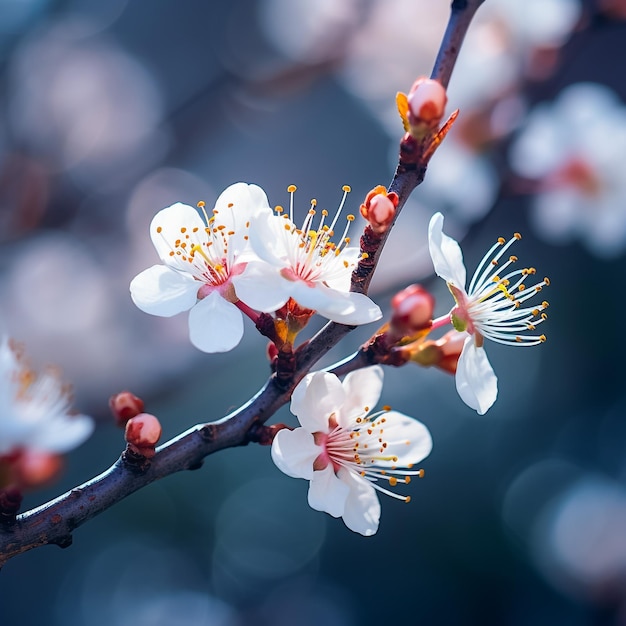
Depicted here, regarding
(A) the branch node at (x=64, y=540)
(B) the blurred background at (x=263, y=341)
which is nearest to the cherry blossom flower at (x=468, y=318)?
(A) the branch node at (x=64, y=540)

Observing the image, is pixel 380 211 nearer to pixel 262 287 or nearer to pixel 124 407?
pixel 262 287

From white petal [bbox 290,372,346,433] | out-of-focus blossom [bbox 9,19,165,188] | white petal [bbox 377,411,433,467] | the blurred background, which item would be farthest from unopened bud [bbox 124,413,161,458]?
out-of-focus blossom [bbox 9,19,165,188]

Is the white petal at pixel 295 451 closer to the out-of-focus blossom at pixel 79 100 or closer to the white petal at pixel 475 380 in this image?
the white petal at pixel 475 380

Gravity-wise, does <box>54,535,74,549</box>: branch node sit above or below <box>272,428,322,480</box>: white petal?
below

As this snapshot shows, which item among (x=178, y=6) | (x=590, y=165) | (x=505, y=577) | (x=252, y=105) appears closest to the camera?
(x=590, y=165)

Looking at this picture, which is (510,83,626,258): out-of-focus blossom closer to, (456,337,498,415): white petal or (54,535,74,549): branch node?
(456,337,498,415): white petal

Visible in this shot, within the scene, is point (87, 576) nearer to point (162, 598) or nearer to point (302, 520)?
point (162, 598)

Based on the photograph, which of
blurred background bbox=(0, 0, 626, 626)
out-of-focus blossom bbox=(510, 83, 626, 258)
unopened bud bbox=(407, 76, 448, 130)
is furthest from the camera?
blurred background bbox=(0, 0, 626, 626)

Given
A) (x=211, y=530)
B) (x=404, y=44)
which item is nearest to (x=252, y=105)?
(x=404, y=44)
